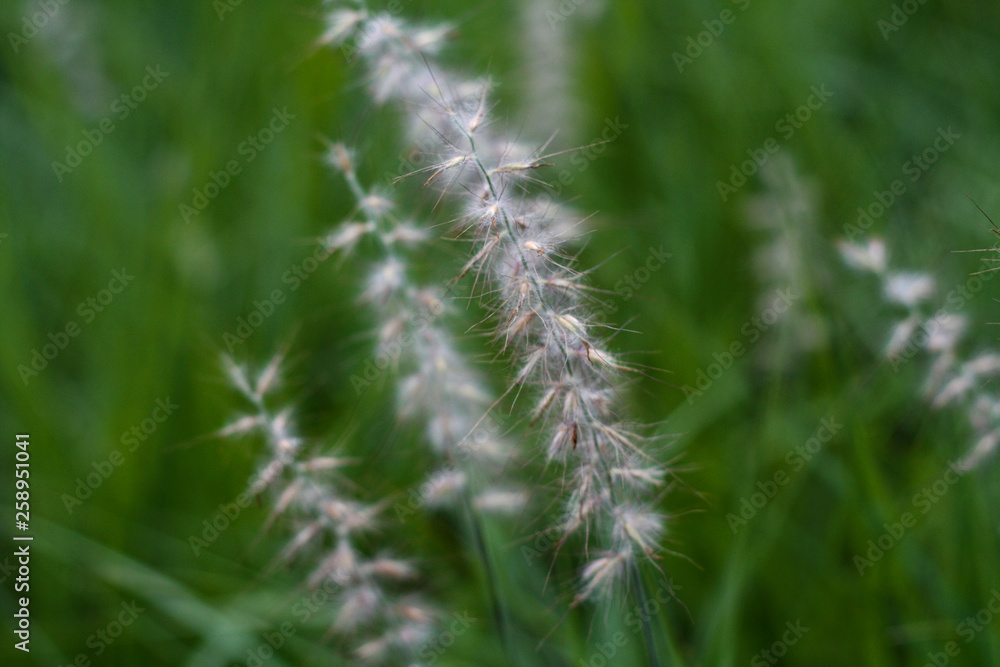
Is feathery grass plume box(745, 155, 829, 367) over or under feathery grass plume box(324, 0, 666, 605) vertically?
over

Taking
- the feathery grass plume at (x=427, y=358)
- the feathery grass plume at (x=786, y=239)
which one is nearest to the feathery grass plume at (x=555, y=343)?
the feathery grass plume at (x=427, y=358)

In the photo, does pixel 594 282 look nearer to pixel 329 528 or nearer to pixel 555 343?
pixel 329 528

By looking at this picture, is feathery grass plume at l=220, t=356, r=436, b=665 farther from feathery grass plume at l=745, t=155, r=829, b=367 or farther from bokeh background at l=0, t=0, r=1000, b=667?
feathery grass plume at l=745, t=155, r=829, b=367

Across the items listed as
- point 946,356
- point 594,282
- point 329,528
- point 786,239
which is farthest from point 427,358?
point 594,282

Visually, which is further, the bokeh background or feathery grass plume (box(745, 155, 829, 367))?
feathery grass plume (box(745, 155, 829, 367))

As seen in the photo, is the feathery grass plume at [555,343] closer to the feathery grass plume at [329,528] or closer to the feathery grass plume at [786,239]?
the feathery grass plume at [329,528]

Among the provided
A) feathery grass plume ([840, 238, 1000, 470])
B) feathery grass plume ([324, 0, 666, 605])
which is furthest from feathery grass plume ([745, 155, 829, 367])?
feathery grass plume ([324, 0, 666, 605])

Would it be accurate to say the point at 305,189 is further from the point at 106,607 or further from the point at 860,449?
the point at 860,449
